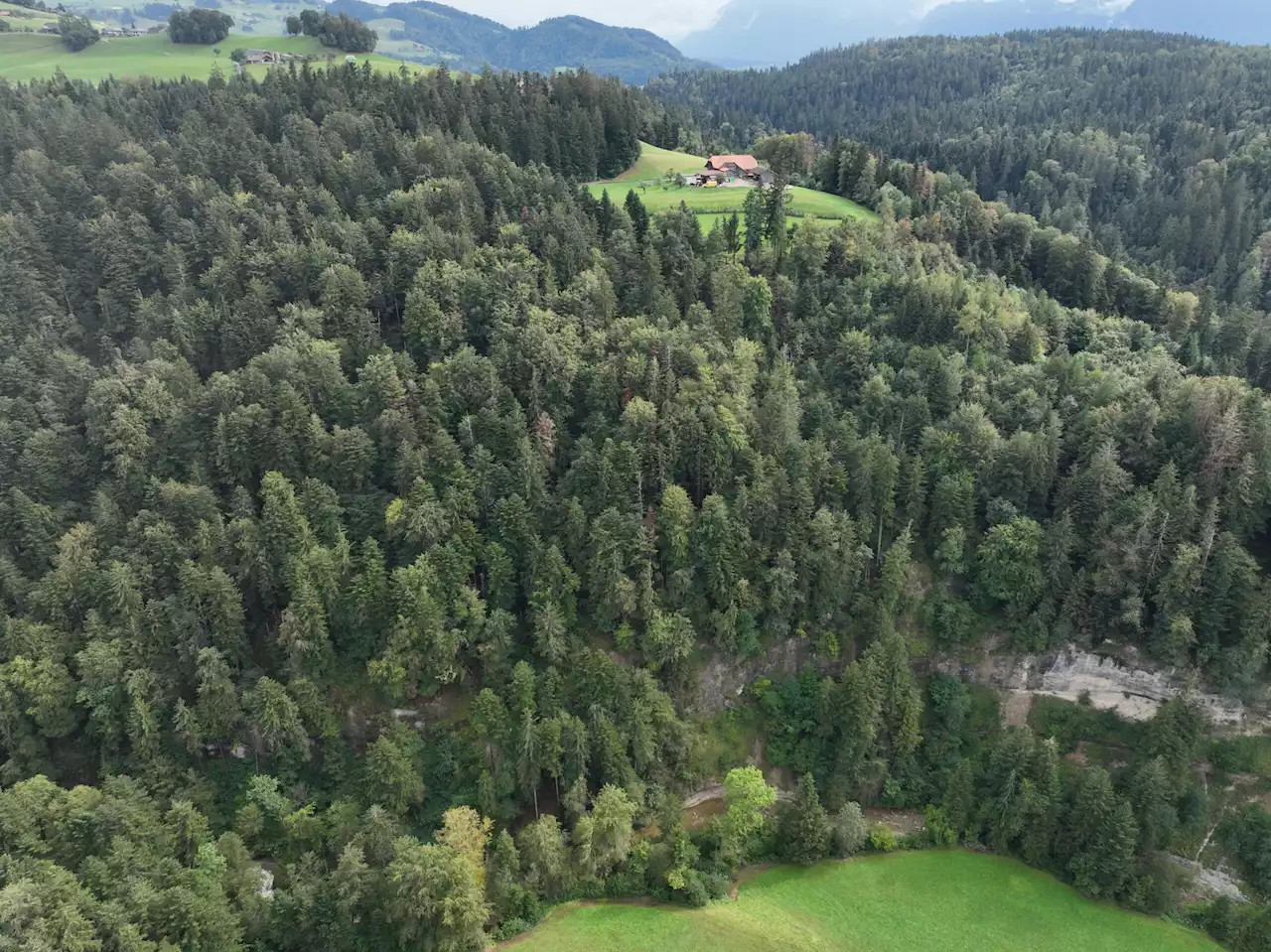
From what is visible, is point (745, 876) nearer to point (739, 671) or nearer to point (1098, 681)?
point (739, 671)

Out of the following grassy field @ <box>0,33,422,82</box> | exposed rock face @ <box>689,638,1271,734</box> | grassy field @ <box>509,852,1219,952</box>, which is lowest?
grassy field @ <box>509,852,1219,952</box>

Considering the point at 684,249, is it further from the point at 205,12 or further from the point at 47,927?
the point at 205,12

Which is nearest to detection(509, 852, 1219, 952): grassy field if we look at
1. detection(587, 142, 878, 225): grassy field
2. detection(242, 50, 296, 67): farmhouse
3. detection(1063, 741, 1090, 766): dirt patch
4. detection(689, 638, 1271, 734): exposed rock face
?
detection(1063, 741, 1090, 766): dirt patch

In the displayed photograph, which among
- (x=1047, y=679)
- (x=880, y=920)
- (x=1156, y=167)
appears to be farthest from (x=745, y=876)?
(x=1156, y=167)

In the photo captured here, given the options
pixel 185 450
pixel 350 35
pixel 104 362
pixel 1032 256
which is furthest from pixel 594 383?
pixel 350 35

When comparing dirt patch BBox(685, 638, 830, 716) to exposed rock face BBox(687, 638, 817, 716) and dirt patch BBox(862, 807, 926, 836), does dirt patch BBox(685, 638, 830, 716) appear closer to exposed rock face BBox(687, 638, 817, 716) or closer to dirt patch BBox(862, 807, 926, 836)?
exposed rock face BBox(687, 638, 817, 716)
